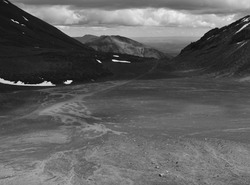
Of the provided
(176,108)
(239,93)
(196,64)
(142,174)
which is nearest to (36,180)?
(142,174)

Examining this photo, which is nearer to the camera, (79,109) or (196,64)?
(79,109)

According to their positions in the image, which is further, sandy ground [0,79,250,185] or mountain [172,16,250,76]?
mountain [172,16,250,76]

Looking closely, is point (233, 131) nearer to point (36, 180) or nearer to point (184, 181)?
point (184, 181)

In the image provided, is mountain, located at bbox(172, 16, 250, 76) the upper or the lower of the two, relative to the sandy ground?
upper

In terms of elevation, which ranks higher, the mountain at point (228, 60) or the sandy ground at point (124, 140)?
the mountain at point (228, 60)

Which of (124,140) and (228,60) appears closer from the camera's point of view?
(124,140)

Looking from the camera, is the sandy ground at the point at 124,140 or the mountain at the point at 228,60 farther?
the mountain at the point at 228,60

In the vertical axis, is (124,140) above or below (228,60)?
below

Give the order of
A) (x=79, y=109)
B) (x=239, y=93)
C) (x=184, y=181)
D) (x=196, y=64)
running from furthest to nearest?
(x=196, y=64)
(x=239, y=93)
(x=79, y=109)
(x=184, y=181)
